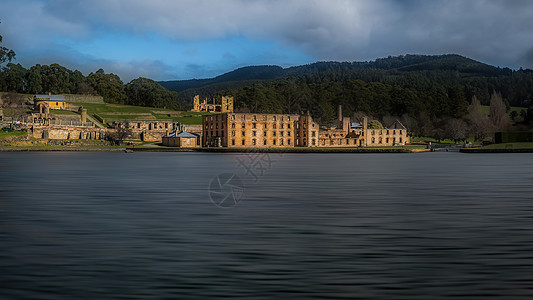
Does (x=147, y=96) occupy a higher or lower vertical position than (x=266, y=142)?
higher

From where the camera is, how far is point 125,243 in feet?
38.8

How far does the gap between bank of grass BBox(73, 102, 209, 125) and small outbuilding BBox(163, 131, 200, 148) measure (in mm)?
23284

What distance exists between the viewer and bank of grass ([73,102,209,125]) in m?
139

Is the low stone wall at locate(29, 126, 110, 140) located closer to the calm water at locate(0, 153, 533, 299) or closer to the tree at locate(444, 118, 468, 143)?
the calm water at locate(0, 153, 533, 299)

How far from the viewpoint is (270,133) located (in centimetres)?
12094

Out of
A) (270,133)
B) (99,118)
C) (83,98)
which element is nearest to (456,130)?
(270,133)

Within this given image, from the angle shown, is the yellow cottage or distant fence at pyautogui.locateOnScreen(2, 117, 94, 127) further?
the yellow cottage

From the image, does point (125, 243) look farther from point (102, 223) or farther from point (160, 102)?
point (160, 102)

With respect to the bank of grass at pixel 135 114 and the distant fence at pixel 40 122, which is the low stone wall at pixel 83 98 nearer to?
the bank of grass at pixel 135 114

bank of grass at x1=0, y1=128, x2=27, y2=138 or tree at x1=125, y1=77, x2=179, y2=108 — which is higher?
tree at x1=125, y1=77, x2=179, y2=108

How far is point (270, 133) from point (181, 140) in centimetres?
2236

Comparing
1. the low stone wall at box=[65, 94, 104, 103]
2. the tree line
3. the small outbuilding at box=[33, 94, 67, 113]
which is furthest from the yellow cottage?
the tree line

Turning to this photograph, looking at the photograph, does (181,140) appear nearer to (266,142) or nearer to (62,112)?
(266,142)

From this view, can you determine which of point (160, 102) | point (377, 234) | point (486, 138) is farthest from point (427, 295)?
point (160, 102)
